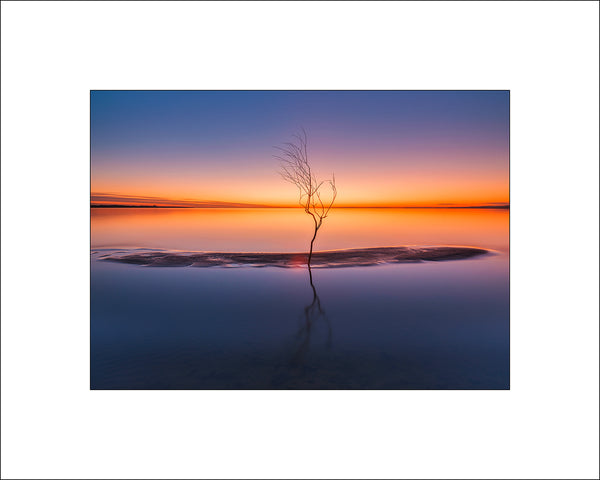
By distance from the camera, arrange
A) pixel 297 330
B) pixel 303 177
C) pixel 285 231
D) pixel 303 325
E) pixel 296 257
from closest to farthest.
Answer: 1. pixel 297 330
2. pixel 303 325
3. pixel 303 177
4. pixel 296 257
5. pixel 285 231

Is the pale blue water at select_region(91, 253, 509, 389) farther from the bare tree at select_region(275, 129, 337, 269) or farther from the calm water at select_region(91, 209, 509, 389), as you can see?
the bare tree at select_region(275, 129, 337, 269)

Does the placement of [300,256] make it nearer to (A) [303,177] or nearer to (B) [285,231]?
(A) [303,177]

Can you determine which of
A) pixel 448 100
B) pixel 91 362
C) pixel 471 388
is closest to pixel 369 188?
pixel 448 100

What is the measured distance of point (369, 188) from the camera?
21.5 feet

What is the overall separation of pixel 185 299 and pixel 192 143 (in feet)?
7.31

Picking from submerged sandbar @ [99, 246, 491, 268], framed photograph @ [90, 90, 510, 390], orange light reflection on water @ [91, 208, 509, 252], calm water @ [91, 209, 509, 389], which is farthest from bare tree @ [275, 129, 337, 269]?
submerged sandbar @ [99, 246, 491, 268]

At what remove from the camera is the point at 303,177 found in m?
5.95

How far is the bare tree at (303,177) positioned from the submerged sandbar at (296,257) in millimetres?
1298

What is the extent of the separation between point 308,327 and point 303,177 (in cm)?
233

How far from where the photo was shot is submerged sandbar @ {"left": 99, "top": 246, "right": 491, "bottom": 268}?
7000mm

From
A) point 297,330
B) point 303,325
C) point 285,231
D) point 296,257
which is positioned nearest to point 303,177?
point 296,257

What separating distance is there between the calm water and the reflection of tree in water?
13mm

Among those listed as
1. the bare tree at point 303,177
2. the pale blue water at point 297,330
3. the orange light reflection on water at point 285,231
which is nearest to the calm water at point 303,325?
the pale blue water at point 297,330

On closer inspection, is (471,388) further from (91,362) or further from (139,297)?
(139,297)
